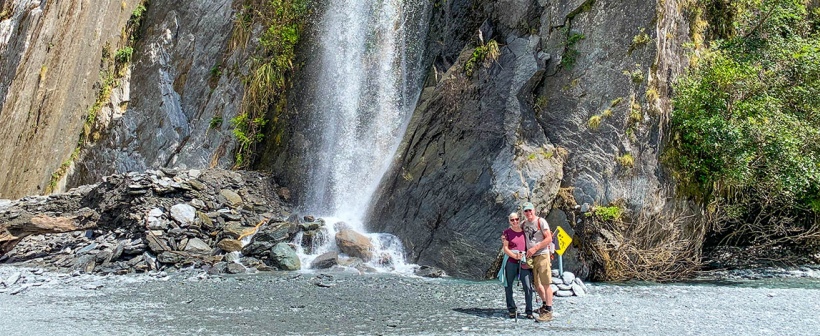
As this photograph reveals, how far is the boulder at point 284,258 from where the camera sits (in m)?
11.1

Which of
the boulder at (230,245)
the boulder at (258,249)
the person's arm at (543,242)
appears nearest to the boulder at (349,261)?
the boulder at (258,249)

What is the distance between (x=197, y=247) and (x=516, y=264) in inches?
284

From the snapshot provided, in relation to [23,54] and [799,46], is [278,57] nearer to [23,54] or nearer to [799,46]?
[23,54]

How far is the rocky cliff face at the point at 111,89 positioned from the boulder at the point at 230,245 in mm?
5046

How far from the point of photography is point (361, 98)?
15.3m

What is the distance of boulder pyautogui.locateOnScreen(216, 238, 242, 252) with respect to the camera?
39.3 feet

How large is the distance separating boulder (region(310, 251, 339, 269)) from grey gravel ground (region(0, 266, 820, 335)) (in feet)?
2.72

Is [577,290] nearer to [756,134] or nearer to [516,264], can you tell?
[516,264]

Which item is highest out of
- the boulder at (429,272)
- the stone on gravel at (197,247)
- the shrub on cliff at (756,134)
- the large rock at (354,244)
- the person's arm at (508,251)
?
the shrub on cliff at (756,134)

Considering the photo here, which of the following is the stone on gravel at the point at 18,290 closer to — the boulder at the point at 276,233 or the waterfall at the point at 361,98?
the boulder at the point at 276,233

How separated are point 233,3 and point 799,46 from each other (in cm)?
1491

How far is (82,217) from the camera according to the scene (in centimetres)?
1357

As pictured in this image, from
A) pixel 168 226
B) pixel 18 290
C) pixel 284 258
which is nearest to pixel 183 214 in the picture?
pixel 168 226

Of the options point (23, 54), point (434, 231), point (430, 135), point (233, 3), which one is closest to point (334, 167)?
point (430, 135)
